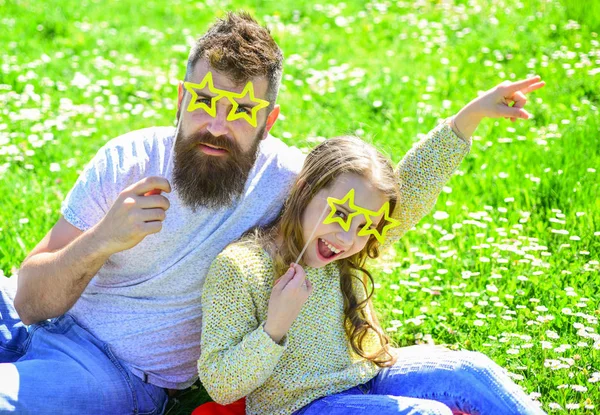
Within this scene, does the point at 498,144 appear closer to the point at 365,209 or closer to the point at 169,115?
the point at 169,115

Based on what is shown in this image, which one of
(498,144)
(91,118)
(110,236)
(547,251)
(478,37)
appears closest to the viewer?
(110,236)

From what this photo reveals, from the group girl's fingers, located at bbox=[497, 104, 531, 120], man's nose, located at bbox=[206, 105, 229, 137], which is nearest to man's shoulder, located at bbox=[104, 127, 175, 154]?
man's nose, located at bbox=[206, 105, 229, 137]

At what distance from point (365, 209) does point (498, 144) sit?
2.52 meters

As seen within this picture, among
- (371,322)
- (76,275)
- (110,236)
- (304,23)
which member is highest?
(110,236)

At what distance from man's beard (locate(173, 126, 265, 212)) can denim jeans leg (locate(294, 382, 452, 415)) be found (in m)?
0.74

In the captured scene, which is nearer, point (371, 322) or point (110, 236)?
point (110, 236)

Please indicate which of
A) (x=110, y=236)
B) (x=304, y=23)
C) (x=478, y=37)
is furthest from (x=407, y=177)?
(x=304, y=23)

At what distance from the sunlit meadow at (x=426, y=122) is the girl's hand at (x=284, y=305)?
75 centimetres

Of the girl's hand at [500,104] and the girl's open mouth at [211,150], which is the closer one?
the girl's open mouth at [211,150]

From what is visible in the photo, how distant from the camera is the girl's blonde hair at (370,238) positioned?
9.47 ft

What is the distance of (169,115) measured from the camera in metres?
5.73

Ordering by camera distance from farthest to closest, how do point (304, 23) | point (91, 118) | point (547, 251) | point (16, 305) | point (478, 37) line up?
1. point (304, 23)
2. point (478, 37)
3. point (91, 118)
4. point (547, 251)
5. point (16, 305)

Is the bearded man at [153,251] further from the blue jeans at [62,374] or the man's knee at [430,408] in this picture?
the man's knee at [430,408]

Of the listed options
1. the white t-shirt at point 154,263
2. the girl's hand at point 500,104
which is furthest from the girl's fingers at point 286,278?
the girl's hand at point 500,104
